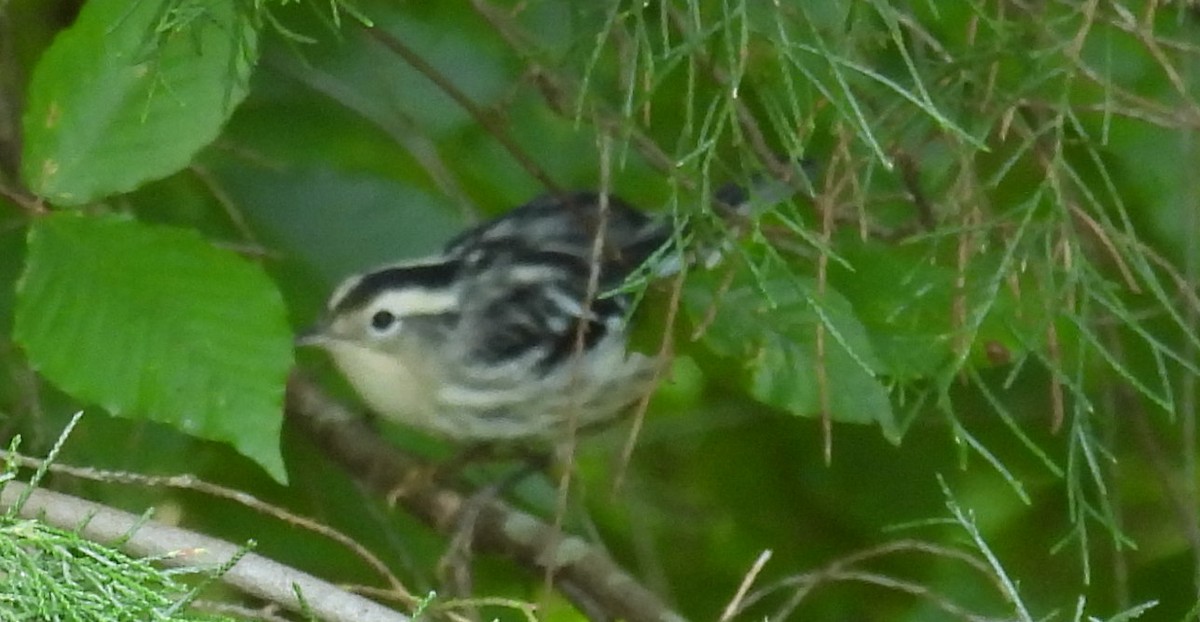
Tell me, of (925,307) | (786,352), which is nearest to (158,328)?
(786,352)

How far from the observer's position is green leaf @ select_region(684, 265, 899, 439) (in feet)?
4.86

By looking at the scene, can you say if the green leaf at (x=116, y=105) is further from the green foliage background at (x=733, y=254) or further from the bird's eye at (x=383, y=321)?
the bird's eye at (x=383, y=321)

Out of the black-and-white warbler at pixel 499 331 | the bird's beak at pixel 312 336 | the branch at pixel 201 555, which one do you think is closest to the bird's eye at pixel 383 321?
the black-and-white warbler at pixel 499 331

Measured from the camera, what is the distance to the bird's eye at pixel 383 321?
7.24 ft

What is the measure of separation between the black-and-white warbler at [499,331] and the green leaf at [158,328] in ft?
1.84

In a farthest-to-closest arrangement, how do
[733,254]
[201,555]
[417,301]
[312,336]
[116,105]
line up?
[417,301]
[312,336]
[116,105]
[733,254]
[201,555]

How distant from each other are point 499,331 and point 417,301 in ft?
0.40

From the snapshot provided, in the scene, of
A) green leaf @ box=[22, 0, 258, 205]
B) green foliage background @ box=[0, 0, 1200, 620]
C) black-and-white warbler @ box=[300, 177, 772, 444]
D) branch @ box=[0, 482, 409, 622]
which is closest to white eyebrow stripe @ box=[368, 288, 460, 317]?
black-and-white warbler @ box=[300, 177, 772, 444]

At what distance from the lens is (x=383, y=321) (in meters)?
2.24

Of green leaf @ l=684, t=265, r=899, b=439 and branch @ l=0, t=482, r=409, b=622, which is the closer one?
branch @ l=0, t=482, r=409, b=622

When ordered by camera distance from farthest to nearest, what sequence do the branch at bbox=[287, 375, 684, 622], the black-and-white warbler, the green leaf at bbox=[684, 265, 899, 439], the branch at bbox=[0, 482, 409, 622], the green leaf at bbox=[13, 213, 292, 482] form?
the black-and-white warbler
the branch at bbox=[287, 375, 684, 622]
the green leaf at bbox=[684, 265, 899, 439]
the green leaf at bbox=[13, 213, 292, 482]
the branch at bbox=[0, 482, 409, 622]

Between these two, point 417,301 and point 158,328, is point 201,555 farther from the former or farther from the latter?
point 417,301

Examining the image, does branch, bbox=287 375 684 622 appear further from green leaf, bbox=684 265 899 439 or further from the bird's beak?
green leaf, bbox=684 265 899 439

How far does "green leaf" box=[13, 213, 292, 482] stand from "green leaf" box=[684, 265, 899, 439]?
1.33ft
